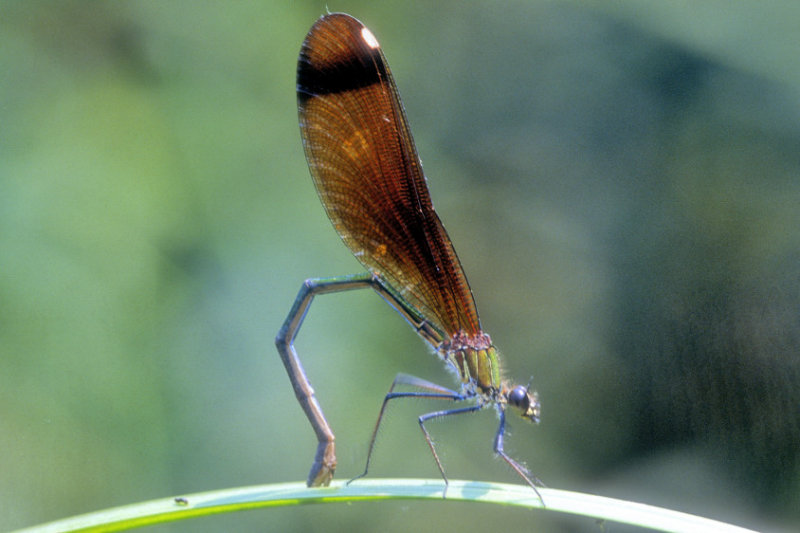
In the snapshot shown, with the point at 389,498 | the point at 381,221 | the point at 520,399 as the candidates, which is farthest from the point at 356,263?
the point at 389,498

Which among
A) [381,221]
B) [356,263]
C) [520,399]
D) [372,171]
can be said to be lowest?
[520,399]

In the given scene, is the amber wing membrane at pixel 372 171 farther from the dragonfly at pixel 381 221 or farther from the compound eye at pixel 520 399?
the compound eye at pixel 520 399

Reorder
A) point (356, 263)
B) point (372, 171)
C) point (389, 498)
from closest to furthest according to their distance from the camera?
point (389, 498)
point (372, 171)
point (356, 263)

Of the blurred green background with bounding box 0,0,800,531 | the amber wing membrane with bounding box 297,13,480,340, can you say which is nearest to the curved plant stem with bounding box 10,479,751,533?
the amber wing membrane with bounding box 297,13,480,340

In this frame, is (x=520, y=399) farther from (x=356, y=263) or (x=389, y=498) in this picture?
(x=356, y=263)

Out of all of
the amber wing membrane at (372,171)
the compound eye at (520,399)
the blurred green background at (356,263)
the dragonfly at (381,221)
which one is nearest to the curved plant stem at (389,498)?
the dragonfly at (381,221)

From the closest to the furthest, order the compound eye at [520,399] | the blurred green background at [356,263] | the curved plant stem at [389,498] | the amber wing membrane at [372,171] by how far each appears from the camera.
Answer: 1. the curved plant stem at [389,498]
2. the amber wing membrane at [372,171]
3. the compound eye at [520,399]
4. the blurred green background at [356,263]
